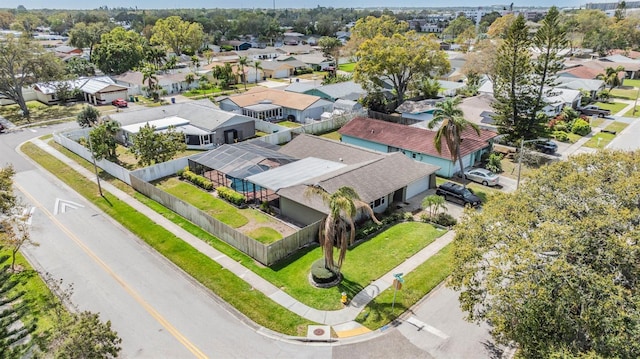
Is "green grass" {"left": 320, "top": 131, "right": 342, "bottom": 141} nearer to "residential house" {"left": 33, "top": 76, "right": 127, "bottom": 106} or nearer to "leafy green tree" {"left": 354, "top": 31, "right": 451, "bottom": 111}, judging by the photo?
"leafy green tree" {"left": 354, "top": 31, "right": 451, "bottom": 111}

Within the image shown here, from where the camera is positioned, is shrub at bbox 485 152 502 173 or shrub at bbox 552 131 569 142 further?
shrub at bbox 552 131 569 142

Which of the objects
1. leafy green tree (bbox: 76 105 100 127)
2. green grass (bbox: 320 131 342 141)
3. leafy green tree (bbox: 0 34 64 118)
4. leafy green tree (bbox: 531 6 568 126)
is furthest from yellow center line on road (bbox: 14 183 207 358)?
leafy green tree (bbox: 531 6 568 126)

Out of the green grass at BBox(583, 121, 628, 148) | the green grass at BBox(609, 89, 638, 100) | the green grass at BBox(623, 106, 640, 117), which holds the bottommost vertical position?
the green grass at BBox(583, 121, 628, 148)

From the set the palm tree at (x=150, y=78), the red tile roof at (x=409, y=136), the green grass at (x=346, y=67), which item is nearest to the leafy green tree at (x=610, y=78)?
the red tile roof at (x=409, y=136)

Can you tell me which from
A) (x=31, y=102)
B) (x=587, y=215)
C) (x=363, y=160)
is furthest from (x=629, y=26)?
(x=31, y=102)

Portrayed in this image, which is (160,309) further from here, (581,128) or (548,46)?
(581,128)

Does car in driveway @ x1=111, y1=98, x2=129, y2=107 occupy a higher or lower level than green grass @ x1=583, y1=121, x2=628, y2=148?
higher

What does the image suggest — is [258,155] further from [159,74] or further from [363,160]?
[159,74]

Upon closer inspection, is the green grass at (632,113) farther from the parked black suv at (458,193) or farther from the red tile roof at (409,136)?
the parked black suv at (458,193)
